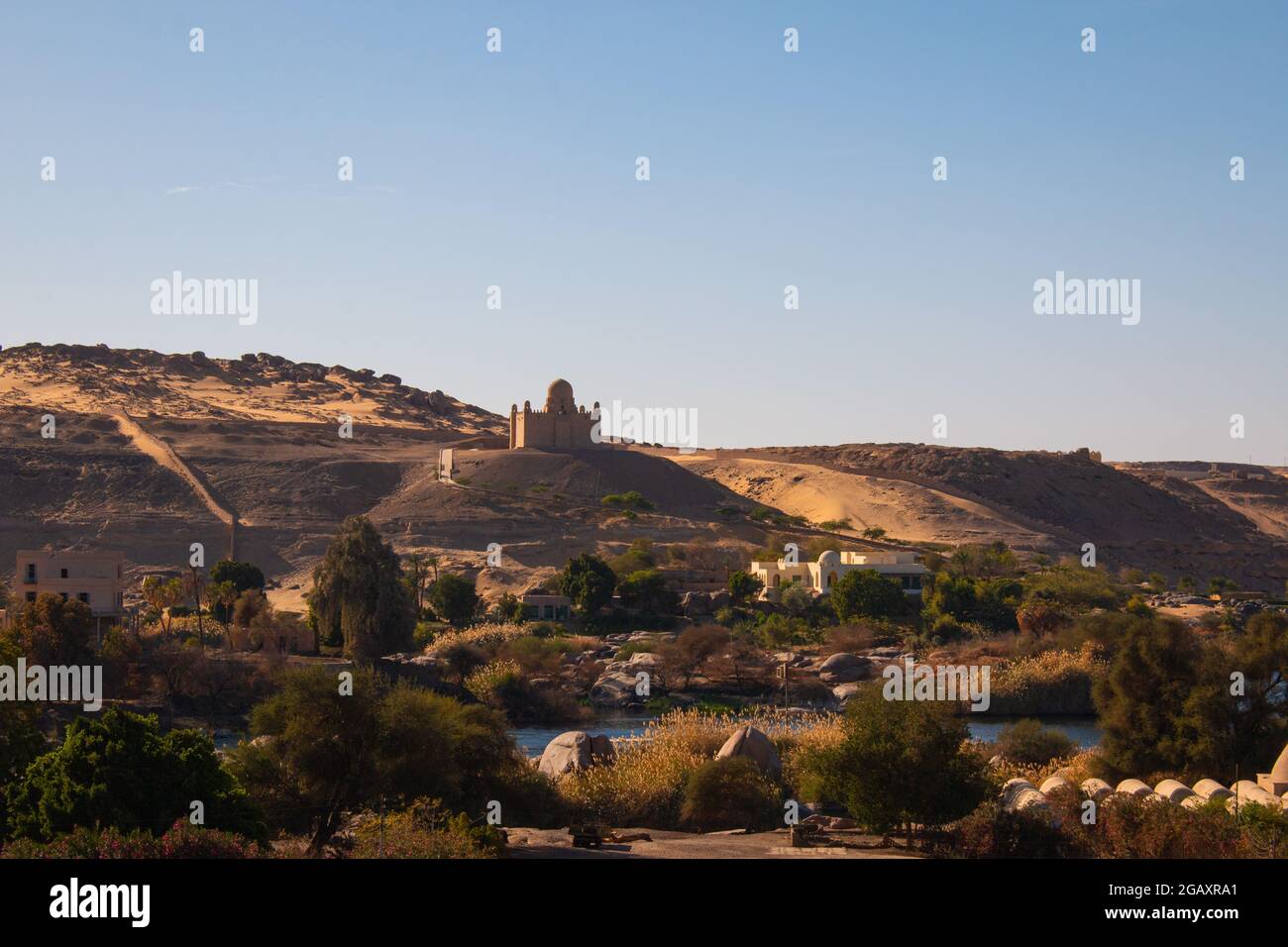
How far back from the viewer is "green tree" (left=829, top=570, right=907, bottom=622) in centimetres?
5725

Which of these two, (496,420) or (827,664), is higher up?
(496,420)

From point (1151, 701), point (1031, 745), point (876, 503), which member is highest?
point (876, 503)

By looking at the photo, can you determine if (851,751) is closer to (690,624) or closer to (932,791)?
(932,791)

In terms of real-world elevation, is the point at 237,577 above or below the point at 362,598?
above

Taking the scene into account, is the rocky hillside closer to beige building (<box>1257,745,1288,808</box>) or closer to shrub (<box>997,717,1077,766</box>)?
shrub (<box>997,717,1077,766</box>)

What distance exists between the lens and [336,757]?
21281 millimetres

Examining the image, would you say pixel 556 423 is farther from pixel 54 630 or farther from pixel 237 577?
pixel 54 630

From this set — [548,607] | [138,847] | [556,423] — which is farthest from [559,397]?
[138,847]

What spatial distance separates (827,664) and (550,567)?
20.9 meters

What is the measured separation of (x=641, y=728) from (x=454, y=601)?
18.1 meters
